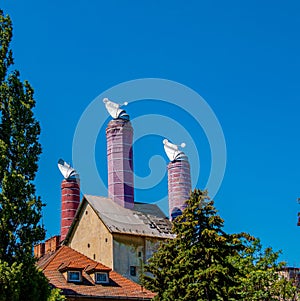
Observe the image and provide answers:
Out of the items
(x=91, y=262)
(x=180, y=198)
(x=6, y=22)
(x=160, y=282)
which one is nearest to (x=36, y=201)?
(x=6, y=22)

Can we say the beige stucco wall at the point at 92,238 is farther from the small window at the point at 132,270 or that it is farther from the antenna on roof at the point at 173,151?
the antenna on roof at the point at 173,151

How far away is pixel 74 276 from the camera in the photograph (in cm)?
3662

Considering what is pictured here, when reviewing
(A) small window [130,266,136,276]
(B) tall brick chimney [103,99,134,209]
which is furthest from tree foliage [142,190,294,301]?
(B) tall brick chimney [103,99,134,209]

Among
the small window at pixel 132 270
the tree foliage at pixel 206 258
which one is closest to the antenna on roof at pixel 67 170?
the small window at pixel 132 270

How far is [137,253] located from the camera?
146ft

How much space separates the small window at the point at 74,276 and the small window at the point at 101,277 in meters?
1.19

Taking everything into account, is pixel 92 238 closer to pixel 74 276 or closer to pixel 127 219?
pixel 127 219

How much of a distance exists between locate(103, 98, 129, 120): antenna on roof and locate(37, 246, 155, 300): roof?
15191 millimetres

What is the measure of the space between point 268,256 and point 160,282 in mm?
8429

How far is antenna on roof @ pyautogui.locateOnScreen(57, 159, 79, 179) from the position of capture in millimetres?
54562

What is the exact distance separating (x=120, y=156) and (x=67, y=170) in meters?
5.92

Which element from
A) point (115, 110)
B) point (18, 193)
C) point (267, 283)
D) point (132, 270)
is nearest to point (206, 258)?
point (267, 283)

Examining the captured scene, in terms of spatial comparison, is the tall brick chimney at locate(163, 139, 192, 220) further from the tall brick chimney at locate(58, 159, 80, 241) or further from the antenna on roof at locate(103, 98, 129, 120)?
the tall brick chimney at locate(58, 159, 80, 241)

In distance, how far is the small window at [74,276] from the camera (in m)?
36.4
